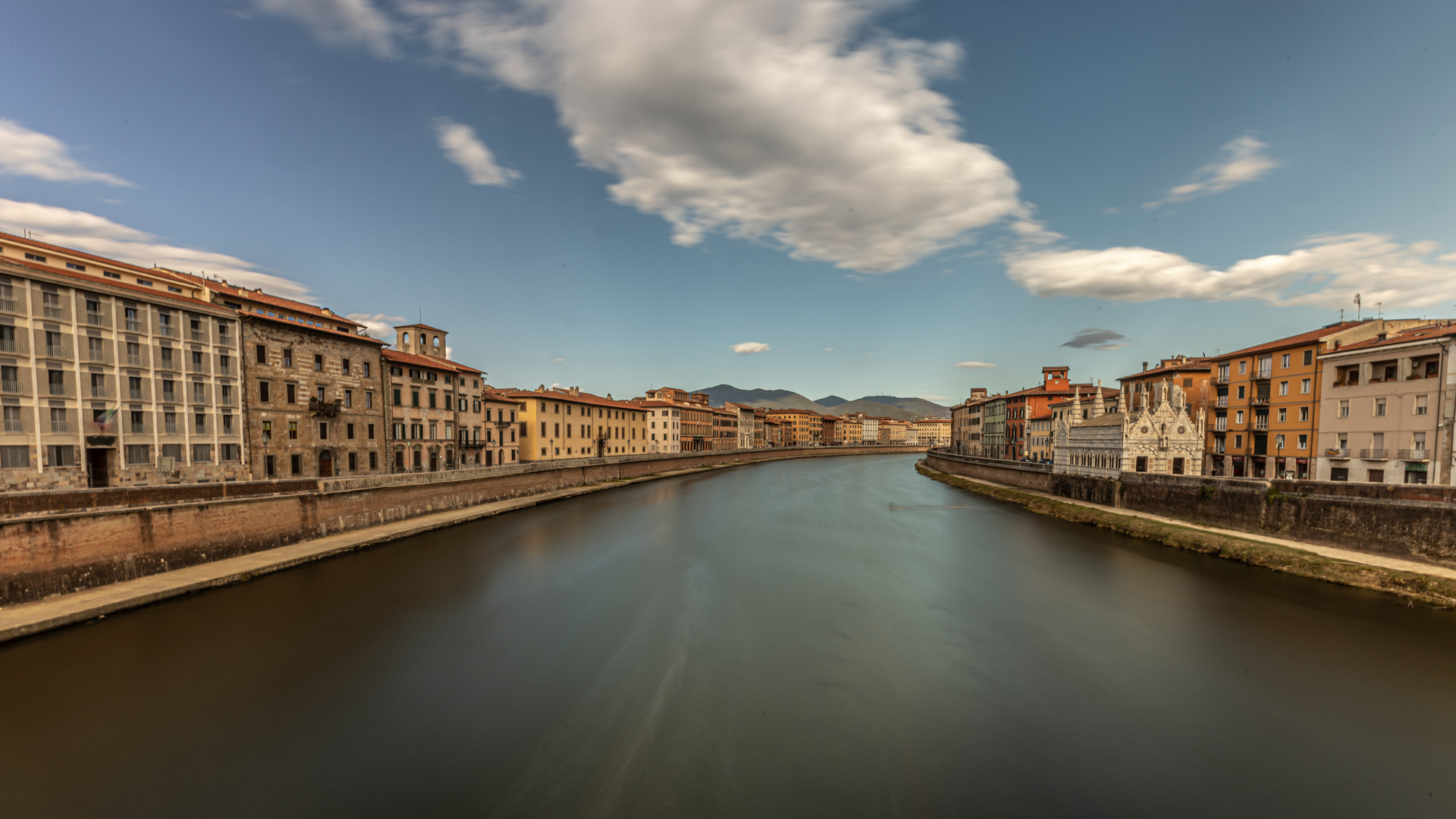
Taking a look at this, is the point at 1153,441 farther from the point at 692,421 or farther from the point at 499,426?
the point at 692,421

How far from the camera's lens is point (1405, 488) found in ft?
72.9

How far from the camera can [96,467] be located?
25.5 metres

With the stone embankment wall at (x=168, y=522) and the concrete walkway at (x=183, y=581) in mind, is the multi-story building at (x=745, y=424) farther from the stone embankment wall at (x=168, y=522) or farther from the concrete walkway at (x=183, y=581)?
the concrete walkway at (x=183, y=581)

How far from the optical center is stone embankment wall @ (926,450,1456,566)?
21234 millimetres

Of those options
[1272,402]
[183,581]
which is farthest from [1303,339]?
[183,581]

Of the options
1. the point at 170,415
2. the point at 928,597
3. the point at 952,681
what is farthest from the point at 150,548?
the point at 928,597

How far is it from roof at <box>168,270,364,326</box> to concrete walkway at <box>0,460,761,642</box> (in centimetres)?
2084

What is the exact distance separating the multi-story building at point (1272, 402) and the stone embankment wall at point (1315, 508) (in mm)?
8552

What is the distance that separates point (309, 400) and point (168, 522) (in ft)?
49.1

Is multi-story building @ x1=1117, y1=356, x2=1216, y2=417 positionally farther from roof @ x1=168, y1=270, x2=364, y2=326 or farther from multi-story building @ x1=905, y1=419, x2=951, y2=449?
multi-story building @ x1=905, y1=419, x2=951, y2=449

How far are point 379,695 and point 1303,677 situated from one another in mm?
24975

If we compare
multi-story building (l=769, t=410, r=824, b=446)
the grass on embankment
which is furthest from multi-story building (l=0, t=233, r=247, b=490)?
multi-story building (l=769, t=410, r=824, b=446)

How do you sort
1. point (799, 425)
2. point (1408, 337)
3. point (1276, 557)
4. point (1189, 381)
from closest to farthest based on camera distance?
point (1276, 557) < point (1408, 337) < point (1189, 381) < point (799, 425)

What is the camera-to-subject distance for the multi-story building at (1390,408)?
25.8 m
